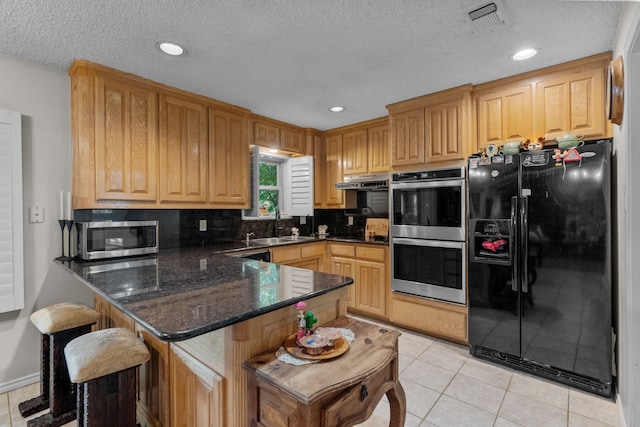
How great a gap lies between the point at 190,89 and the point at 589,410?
388 centimetres

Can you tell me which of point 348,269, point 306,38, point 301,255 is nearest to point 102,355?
point 306,38

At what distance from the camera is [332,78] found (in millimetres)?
2625

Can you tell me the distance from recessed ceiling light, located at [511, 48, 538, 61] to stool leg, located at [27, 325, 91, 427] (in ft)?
11.3

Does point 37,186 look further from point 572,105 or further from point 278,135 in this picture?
point 572,105

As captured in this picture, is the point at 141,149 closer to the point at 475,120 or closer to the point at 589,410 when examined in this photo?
the point at 475,120

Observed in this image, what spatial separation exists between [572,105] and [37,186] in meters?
4.13

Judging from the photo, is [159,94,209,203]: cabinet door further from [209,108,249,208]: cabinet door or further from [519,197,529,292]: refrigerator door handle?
[519,197,529,292]: refrigerator door handle

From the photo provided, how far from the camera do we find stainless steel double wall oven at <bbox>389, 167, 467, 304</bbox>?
278 cm

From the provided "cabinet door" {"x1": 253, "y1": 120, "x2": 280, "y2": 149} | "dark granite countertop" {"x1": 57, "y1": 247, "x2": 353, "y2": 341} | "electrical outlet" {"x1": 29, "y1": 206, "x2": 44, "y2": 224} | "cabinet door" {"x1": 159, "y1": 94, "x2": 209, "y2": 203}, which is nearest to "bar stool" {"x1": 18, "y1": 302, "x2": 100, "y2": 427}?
"dark granite countertop" {"x1": 57, "y1": 247, "x2": 353, "y2": 341}

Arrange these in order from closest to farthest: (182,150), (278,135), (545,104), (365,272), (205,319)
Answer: (205,319) → (545,104) → (182,150) → (365,272) → (278,135)

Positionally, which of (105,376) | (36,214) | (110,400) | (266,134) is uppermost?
(266,134)

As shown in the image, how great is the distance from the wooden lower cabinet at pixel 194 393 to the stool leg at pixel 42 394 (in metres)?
1.08

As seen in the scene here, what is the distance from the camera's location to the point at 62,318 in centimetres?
184

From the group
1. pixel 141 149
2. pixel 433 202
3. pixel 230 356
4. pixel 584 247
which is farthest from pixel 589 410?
pixel 141 149
